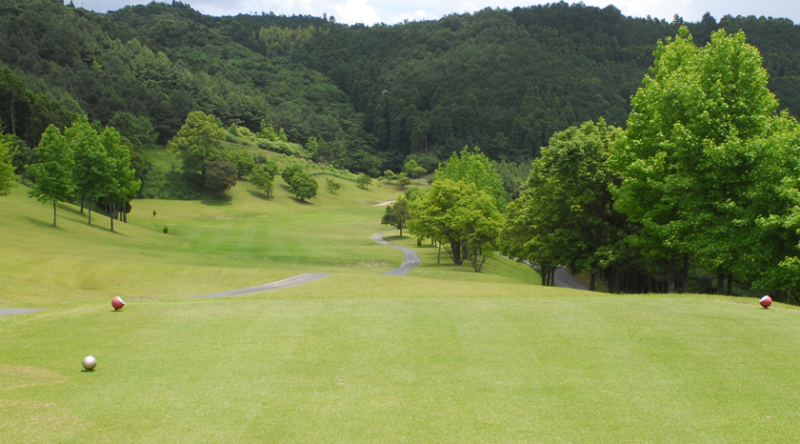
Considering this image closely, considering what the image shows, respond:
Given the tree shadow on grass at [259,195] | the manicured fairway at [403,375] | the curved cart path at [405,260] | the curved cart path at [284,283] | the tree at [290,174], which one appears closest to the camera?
the manicured fairway at [403,375]

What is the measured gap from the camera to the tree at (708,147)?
2391cm

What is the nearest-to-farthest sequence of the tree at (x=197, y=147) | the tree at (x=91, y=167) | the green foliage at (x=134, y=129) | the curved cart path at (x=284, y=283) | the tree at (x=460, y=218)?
the curved cart path at (x=284, y=283)
the tree at (x=460, y=218)
the tree at (x=91, y=167)
the tree at (x=197, y=147)
the green foliage at (x=134, y=129)

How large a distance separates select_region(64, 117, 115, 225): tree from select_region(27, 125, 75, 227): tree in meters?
1.65

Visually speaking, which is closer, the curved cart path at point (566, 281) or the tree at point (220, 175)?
the curved cart path at point (566, 281)

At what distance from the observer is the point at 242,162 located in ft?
388

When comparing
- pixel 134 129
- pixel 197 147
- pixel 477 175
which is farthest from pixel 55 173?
pixel 134 129

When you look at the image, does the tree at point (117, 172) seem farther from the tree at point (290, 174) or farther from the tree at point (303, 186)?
the tree at point (290, 174)

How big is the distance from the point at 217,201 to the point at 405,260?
58.5m

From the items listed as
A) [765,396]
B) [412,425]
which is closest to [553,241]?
[765,396]

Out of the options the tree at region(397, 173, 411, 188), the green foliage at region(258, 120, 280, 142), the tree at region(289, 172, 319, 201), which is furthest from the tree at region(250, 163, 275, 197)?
the tree at region(397, 173, 411, 188)

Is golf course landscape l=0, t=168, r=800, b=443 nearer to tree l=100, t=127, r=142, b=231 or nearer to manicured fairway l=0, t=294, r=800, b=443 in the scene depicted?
manicured fairway l=0, t=294, r=800, b=443

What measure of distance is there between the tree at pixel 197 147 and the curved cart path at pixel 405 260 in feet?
150

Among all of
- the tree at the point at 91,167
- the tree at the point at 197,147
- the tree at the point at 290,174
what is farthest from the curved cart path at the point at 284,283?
the tree at the point at 290,174

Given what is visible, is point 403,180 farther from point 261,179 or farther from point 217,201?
point 217,201
